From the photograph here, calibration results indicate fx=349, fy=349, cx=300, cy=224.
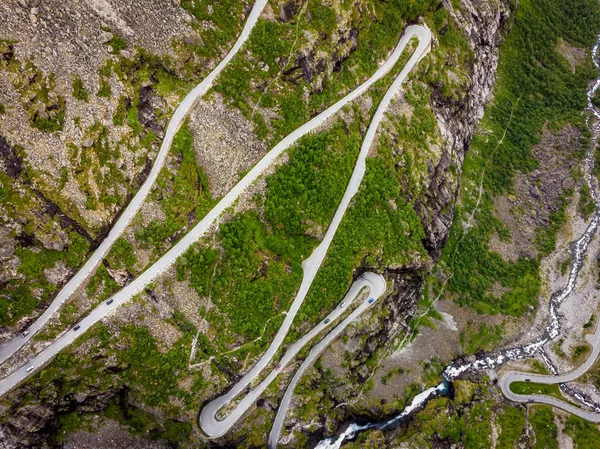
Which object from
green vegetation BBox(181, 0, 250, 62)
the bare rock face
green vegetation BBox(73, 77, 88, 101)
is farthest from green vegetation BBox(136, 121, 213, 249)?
the bare rock face

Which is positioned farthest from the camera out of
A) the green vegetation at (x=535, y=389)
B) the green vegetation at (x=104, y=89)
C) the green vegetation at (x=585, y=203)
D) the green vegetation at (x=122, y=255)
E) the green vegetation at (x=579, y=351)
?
the green vegetation at (x=585, y=203)

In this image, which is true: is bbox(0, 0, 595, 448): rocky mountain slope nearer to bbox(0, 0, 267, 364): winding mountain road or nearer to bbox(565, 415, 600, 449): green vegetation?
bbox(0, 0, 267, 364): winding mountain road

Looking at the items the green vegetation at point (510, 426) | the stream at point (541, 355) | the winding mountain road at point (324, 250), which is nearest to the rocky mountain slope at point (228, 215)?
the green vegetation at point (510, 426)

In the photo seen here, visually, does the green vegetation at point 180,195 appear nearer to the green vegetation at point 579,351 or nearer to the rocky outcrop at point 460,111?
the rocky outcrop at point 460,111

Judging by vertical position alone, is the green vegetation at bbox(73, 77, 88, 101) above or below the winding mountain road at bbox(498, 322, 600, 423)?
above

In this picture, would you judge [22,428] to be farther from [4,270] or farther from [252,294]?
[252,294]

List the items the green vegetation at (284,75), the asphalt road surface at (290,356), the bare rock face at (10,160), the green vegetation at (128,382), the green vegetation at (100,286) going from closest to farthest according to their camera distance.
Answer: the bare rock face at (10,160)
the green vegetation at (128,382)
the green vegetation at (100,286)
the asphalt road surface at (290,356)
the green vegetation at (284,75)
